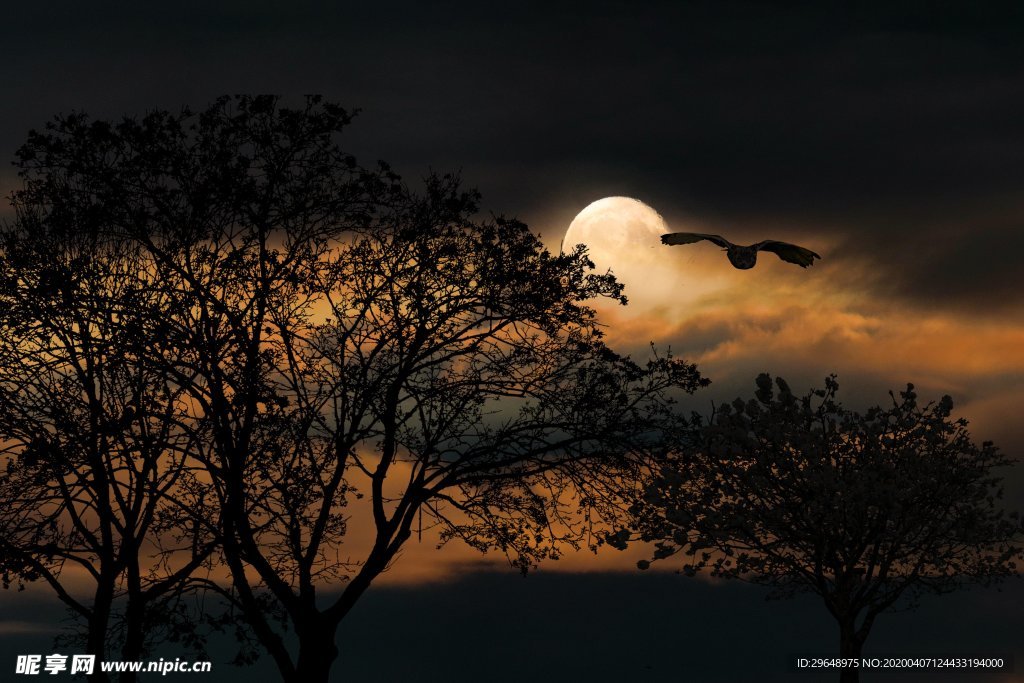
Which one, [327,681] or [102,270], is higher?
[102,270]

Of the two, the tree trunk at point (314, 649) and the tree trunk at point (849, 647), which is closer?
the tree trunk at point (314, 649)

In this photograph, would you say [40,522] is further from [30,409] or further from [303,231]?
[303,231]

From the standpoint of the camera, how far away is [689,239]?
2044 centimetres

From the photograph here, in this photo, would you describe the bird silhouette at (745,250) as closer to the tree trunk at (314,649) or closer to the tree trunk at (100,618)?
the tree trunk at (314,649)

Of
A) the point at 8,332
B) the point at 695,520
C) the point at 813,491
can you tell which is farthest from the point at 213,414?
the point at 813,491

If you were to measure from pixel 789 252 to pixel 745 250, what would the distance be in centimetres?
95

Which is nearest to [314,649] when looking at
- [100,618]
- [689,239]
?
[100,618]

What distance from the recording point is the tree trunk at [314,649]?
67.5ft

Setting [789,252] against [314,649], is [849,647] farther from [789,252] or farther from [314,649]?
[314,649]

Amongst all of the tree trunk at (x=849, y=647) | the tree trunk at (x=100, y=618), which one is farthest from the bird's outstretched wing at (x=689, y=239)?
the tree trunk at (x=100, y=618)

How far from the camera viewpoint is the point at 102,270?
2127cm

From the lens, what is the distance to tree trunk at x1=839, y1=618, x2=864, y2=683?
71.9 feet

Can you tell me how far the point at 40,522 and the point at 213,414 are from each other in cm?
612

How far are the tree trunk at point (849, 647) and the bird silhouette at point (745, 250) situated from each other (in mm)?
7640
